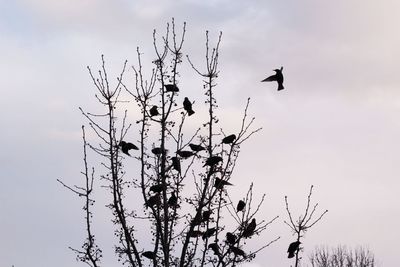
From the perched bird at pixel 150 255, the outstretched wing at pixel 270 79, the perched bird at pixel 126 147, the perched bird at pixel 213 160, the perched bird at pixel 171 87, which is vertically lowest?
the perched bird at pixel 150 255

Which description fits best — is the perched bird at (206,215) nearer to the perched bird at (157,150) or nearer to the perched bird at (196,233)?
the perched bird at (196,233)

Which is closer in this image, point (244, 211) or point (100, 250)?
point (100, 250)

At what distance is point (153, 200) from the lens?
8.09m

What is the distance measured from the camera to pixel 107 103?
8.76 metres

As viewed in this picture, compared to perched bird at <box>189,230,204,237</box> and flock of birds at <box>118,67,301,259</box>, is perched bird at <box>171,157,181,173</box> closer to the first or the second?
flock of birds at <box>118,67,301,259</box>

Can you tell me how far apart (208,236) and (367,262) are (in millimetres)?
42829

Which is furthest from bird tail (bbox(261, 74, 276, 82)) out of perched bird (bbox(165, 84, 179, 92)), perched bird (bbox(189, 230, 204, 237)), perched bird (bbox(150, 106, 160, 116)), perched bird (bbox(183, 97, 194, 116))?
perched bird (bbox(189, 230, 204, 237))

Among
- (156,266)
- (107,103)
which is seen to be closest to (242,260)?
(156,266)

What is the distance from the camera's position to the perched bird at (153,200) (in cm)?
806

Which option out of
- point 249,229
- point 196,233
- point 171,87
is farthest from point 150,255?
point 171,87

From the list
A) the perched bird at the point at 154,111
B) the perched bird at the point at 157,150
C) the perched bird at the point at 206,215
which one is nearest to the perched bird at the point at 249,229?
the perched bird at the point at 206,215

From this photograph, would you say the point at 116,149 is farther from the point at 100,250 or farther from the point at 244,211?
the point at 244,211

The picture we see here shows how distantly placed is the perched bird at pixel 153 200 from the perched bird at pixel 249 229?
1214mm

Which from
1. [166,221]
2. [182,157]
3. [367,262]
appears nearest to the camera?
[166,221]
